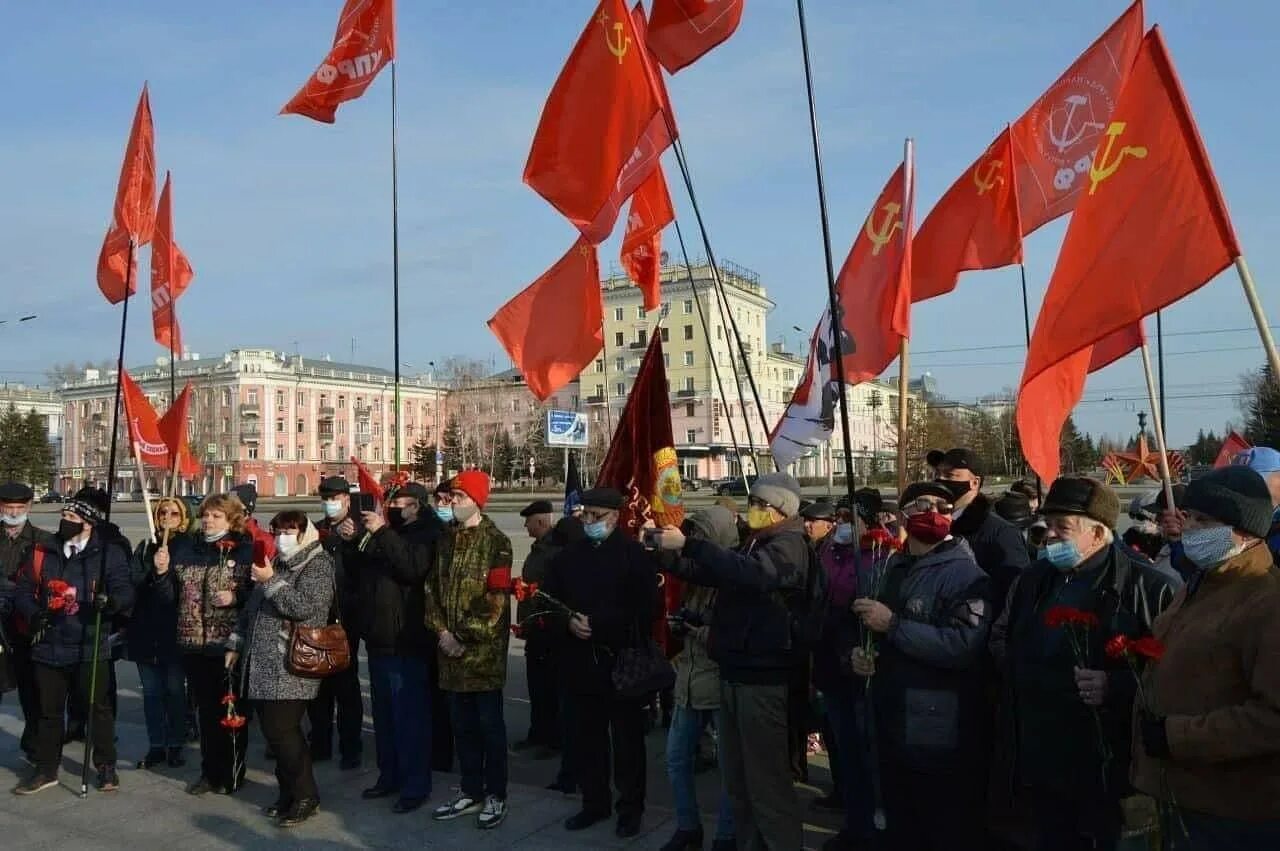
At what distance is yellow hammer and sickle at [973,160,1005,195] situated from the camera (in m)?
8.77

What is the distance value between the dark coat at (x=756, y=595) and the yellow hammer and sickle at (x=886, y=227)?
3657mm

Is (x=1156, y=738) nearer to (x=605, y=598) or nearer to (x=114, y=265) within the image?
(x=605, y=598)

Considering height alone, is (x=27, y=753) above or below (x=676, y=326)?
below

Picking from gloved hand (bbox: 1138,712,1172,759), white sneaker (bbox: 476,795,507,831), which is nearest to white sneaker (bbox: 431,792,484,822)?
white sneaker (bbox: 476,795,507,831)

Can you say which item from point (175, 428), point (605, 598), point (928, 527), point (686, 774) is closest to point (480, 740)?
point (605, 598)

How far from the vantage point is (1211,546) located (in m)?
3.38

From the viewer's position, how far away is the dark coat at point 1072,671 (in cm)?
414

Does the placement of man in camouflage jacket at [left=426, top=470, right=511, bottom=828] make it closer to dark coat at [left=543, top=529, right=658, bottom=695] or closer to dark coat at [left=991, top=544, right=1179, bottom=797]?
dark coat at [left=543, top=529, right=658, bottom=695]

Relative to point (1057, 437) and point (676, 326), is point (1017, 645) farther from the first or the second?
point (676, 326)

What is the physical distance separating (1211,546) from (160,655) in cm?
691

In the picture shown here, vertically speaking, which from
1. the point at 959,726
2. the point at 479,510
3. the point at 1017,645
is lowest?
the point at 959,726

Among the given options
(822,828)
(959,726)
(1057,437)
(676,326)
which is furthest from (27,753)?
(676,326)

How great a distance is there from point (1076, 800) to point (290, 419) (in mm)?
94847

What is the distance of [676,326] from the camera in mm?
86375
